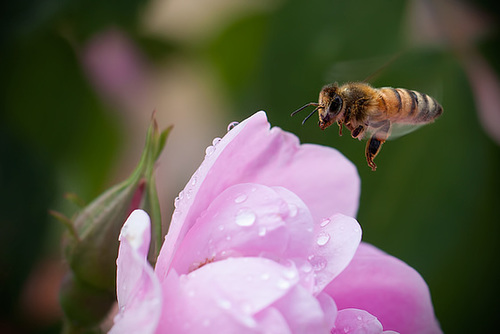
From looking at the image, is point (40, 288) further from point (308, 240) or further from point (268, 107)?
point (308, 240)

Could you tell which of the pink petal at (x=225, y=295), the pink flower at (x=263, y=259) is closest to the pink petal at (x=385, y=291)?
the pink flower at (x=263, y=259)

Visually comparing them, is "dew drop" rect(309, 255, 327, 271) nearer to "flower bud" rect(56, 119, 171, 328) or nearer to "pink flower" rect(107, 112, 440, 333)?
"pink flower" rect(107, 112, 440, 333)

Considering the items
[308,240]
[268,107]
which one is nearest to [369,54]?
[268,107]

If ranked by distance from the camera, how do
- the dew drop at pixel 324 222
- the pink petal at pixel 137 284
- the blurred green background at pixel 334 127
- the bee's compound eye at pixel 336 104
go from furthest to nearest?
the blurred green background at pixel 334 127
the bee's compound eye at pixel 336 104
the dew drop at pixel 324 222
the pink petal at pixel 137 284

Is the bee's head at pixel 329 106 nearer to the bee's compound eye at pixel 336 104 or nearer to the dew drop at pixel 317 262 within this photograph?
the bee's compound eye at pixel 336 104

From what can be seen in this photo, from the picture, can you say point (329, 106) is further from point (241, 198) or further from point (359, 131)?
point (241, 198)

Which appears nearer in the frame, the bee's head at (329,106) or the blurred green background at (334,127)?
the bee's head at (329,106)

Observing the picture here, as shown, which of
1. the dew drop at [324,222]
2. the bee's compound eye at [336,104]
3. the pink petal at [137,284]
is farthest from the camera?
the bee's compound eye at [336,104]

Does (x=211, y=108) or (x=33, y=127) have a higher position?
(x=33, y=127)
